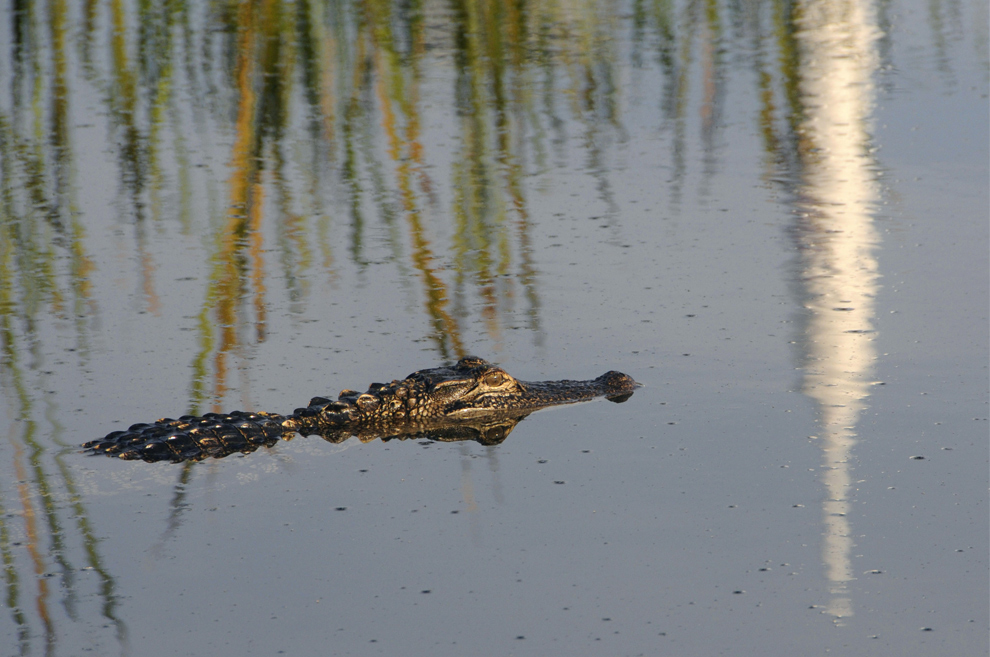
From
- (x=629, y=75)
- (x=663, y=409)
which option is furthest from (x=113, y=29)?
(x=663, y=409)

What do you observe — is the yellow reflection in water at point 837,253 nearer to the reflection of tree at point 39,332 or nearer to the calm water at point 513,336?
the calm water at point 513,336

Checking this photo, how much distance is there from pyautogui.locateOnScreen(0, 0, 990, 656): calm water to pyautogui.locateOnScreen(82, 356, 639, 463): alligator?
0.25ft

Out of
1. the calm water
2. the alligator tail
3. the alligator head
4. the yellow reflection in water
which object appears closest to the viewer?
the calm water

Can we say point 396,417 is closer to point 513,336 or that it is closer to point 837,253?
point 513,336

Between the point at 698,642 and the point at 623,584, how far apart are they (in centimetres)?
38

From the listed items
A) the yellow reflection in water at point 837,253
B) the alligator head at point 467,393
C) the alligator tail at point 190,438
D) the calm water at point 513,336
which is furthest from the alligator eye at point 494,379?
the yellow reflection in water at point 837,253

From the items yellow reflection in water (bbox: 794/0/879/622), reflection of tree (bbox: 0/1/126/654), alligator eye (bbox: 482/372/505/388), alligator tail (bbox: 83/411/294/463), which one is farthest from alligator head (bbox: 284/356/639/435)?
reflection of tree (bbox: 0/1/126/654)

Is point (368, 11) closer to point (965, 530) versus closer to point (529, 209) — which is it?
point (529, 209)

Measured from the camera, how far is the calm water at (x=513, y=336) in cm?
386

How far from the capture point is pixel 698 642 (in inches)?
141

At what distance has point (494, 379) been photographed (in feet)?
17.5

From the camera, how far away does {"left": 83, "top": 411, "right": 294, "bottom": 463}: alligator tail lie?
15.9 ft

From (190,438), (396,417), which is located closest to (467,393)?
(396,417)

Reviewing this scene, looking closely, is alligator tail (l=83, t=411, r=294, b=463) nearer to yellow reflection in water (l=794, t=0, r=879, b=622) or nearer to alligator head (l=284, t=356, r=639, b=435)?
alligator head (l=284, t=356, r=639, b=435)
